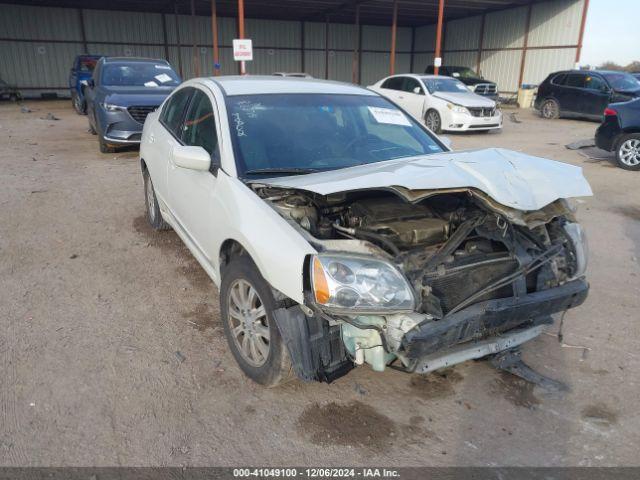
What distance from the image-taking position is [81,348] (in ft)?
10.5

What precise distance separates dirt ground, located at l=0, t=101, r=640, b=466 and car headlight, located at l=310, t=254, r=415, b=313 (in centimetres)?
75

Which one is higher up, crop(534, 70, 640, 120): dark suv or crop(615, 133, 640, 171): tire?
crop(534, 70, 640, 120): dark suv

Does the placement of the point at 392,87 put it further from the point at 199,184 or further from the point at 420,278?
the point at 420,278

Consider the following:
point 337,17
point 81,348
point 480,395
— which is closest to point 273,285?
point 480,395

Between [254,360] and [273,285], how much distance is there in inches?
25.0

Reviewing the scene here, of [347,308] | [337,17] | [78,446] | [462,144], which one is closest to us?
[347,308]

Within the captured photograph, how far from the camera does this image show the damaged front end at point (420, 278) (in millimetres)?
2260

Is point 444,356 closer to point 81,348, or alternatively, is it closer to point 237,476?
point 237,476

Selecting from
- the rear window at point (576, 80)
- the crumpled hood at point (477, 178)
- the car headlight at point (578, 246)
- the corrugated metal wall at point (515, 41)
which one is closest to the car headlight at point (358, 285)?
the crumpled hood at point (477, 178)

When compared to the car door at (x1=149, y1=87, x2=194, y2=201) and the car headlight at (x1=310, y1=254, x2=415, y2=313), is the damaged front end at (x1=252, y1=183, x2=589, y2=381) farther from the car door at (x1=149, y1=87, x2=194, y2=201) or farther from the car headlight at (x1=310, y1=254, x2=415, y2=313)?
the car door at (x1=149, y1=87, x2=194, y2=201)

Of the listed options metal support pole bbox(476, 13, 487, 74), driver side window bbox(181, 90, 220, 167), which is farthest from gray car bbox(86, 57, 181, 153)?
metal support pole bbox(476, 13, 487, 74)

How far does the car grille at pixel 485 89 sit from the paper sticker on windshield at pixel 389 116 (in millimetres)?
17562

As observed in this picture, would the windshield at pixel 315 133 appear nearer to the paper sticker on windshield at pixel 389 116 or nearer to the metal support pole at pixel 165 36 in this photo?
the paper sticker on windshield at pixel 389 116

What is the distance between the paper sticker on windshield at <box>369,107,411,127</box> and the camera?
3.87m
